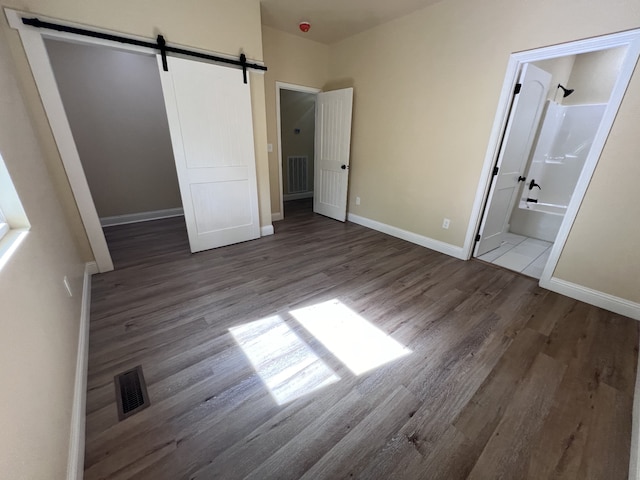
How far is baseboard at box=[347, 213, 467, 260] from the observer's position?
3.14m

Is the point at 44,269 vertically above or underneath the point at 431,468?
above

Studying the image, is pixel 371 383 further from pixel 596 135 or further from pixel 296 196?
pixel 296 196

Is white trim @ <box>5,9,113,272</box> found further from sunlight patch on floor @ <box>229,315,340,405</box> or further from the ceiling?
the ceiling

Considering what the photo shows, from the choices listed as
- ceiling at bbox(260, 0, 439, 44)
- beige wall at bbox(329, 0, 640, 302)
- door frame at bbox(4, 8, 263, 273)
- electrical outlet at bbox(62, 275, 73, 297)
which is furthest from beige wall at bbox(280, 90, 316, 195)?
electrical outlet at bbox(62, 275, 73, 297)

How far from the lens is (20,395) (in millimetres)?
826

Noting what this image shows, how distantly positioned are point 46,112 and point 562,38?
13.8ft

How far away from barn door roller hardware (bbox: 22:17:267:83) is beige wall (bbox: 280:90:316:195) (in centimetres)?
230

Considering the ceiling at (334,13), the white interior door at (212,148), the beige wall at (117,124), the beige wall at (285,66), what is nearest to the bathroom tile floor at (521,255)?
the ceiling at (334,13)

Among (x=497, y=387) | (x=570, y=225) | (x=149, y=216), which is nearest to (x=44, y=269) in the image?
(x=497, y=387)

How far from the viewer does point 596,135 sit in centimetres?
204

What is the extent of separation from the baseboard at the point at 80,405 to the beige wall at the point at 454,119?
3.44 metres

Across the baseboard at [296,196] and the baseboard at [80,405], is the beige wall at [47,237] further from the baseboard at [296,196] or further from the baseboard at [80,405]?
the baseboard at [296,196]

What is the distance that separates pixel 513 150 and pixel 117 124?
510cm

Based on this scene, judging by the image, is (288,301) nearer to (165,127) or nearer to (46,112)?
(46,112)
